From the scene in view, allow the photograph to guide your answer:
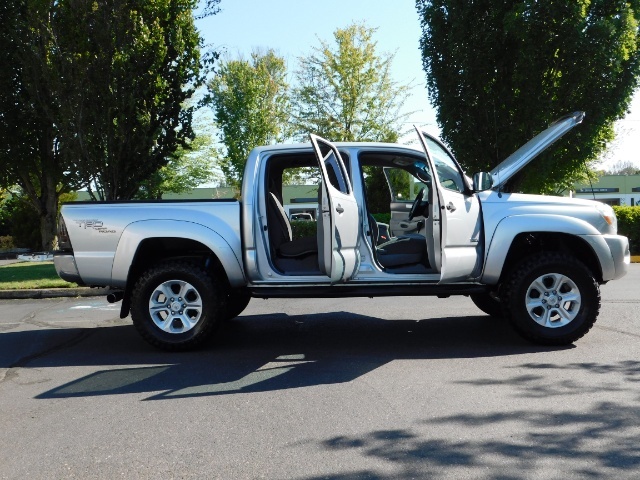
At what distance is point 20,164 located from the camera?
83.1ft

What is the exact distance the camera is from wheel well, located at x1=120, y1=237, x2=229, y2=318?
23.0 ft

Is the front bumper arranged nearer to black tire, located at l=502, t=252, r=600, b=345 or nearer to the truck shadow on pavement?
the truck shadow on pavement

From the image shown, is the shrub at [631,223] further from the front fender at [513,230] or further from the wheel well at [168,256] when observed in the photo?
the wheel well at [168,256]

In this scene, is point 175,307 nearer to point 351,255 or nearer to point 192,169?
point 351,255

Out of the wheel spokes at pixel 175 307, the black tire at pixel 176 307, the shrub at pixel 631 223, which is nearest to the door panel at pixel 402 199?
the black tire at pixel 176 307

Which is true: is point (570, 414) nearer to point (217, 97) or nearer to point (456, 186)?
point (456, 186)

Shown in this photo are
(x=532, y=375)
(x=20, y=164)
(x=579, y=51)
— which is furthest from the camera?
(x=20, y=164)

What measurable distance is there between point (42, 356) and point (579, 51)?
1706 cm

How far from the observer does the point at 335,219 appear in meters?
6.29

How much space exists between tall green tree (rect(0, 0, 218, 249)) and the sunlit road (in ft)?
29.7

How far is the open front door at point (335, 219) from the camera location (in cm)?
625

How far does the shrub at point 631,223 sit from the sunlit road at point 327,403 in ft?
41.0

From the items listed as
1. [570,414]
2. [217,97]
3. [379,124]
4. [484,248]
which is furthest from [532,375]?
[217,97]

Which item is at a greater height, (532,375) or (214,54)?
(214,54)
